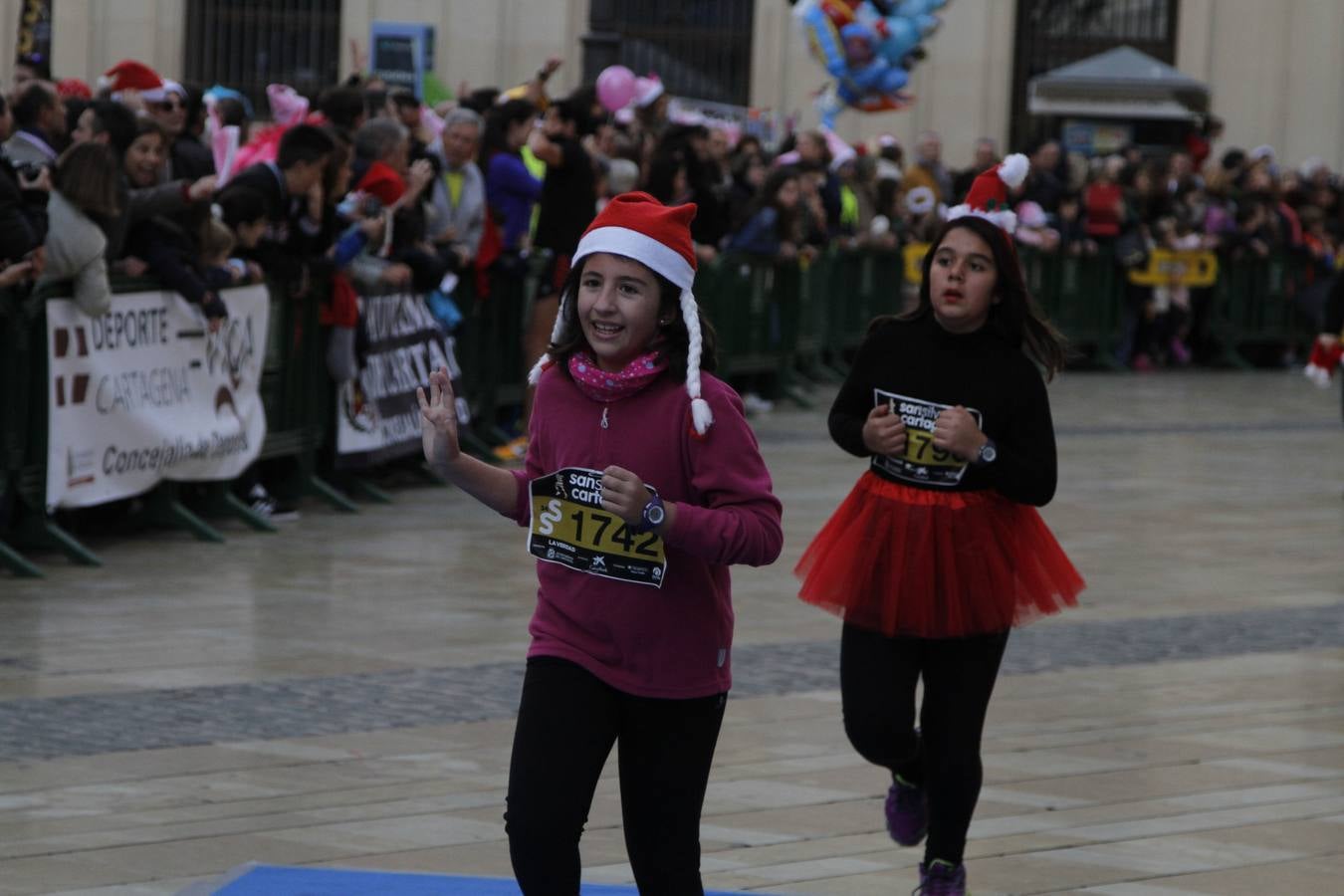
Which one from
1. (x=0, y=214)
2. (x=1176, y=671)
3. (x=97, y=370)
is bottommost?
(x=1176, y=671)

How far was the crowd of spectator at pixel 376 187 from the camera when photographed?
1026 cm

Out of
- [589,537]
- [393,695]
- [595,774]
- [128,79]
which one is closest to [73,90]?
[128,79]

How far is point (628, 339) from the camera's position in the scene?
174 inches

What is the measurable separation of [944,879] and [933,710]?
0.39 metres

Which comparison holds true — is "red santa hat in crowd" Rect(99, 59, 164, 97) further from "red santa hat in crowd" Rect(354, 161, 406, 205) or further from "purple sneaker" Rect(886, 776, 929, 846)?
"purple sneaker" Rect(886, 776, 929, 846)

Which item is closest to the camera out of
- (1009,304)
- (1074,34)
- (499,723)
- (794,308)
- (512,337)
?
(1009,304)

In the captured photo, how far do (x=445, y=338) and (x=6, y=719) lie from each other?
6736 mm

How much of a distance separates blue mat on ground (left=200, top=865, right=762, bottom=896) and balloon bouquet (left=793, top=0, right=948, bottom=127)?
22.5 m

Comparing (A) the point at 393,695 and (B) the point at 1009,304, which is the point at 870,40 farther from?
(B) the point at 1009,304

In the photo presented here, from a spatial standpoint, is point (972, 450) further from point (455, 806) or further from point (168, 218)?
point (168, 218)

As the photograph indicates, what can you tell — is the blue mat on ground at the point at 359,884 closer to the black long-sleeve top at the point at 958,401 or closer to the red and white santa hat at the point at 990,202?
the black long-sleeve top at the point at 958,401

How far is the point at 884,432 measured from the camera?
557cm

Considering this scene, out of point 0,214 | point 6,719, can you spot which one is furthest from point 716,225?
point 6,719

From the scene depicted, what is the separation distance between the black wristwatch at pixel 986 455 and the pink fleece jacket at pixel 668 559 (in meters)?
1.16
